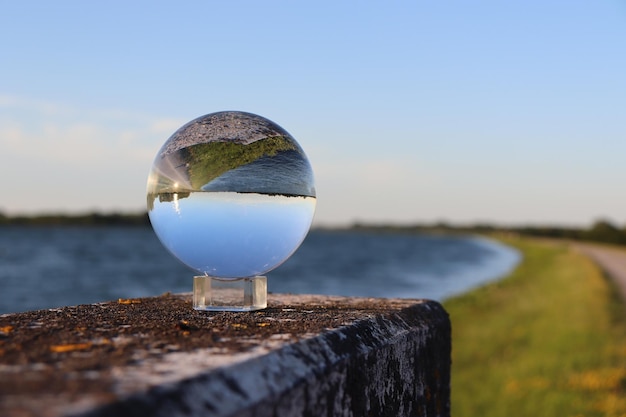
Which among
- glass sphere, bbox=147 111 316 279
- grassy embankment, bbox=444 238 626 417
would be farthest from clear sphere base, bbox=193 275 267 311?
grassy embankment, bbox=444 238 626 417

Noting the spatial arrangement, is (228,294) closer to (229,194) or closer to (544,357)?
(229,194)

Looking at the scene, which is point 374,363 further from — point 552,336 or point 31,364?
point 552,336

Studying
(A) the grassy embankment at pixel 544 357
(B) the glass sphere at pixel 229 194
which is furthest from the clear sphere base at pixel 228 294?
(A) the grassy embankment at pixel 544 357

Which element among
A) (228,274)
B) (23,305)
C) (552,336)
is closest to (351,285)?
(23,305)

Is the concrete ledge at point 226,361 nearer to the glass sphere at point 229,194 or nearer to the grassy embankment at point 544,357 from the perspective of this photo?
the glass sphere at point 229,194

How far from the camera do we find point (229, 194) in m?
2.44

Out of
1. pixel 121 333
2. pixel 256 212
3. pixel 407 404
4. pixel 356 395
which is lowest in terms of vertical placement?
pixel 407 404

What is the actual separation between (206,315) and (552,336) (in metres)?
13.0

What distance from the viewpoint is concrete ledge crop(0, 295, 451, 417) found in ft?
3.98

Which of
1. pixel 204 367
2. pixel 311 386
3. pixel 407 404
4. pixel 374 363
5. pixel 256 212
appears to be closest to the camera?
pixel 204 367

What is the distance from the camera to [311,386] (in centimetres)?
155

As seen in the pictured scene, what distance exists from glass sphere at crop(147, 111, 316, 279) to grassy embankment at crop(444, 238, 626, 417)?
24.8 feet

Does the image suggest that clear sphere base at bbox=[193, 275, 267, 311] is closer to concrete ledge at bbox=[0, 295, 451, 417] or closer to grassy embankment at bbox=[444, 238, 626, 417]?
concrete ledge at bbox=[0, 295, 451, 417]

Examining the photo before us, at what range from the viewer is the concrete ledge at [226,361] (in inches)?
47.8
